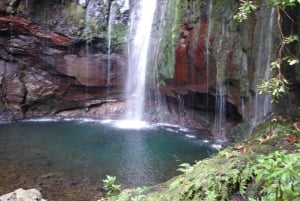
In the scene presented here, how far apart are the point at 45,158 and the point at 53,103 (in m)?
5.51

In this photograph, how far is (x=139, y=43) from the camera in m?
14.5

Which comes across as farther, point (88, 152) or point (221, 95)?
point (221, 95)

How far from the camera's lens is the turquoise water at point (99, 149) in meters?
9.58

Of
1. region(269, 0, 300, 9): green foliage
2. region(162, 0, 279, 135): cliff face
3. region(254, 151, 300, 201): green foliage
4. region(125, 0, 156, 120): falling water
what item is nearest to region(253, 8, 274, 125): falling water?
region(162, 0, 279, 135): cliff face

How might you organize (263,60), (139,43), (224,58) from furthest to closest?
(139,43) → (224,58) → (263,60)

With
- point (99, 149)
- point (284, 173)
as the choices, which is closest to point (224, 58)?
point (99, 149)

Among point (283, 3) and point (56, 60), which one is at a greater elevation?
point (56, 60)

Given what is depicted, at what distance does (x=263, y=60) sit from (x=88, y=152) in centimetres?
530

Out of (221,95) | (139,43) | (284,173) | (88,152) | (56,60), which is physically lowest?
(88,152)

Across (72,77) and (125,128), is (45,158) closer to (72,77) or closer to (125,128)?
(125,128)

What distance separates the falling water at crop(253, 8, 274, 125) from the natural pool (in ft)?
6.65

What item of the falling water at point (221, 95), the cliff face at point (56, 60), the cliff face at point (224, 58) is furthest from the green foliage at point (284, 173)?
the cliff face at point (56, 60)

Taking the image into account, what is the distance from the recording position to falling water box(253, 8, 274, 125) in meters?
9.27

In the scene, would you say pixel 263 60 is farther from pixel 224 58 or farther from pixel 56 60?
pixel 56 60
